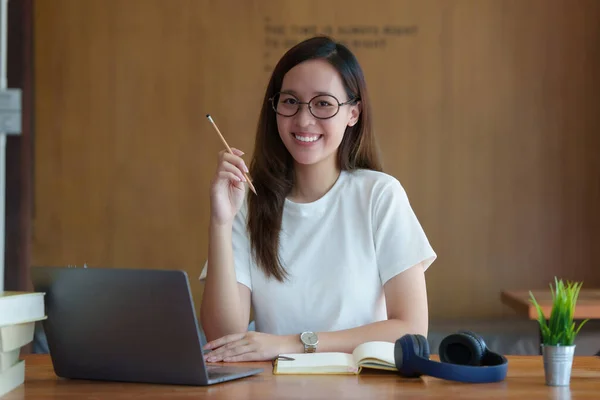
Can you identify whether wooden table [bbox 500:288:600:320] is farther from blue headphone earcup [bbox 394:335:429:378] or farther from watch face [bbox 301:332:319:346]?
blue headphone earcup [bbox 394:335:429:378]

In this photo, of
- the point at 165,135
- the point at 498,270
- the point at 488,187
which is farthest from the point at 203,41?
the point at 498,270

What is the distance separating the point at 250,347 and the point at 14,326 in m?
0.47

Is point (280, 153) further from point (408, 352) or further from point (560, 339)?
point (560, 339)

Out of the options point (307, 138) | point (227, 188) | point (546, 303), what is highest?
point (307, 138)

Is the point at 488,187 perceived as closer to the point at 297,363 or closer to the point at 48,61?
the point at 48,61

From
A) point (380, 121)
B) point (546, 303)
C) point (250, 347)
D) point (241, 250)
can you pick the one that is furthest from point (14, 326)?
point (380, 121)

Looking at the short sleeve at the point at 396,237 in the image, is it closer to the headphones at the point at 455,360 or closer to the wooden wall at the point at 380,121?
the headphones at the point at 455,360

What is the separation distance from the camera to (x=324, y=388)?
1.29 m

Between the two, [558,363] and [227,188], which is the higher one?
[227,188]

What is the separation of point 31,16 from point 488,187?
2.22m

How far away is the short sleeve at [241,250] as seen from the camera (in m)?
2.02

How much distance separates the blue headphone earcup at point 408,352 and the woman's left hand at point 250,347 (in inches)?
11.8

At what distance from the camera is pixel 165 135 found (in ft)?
12.0

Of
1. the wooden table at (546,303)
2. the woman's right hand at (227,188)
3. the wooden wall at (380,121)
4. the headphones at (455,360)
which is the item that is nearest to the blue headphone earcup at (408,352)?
the headphones at (455,360)
